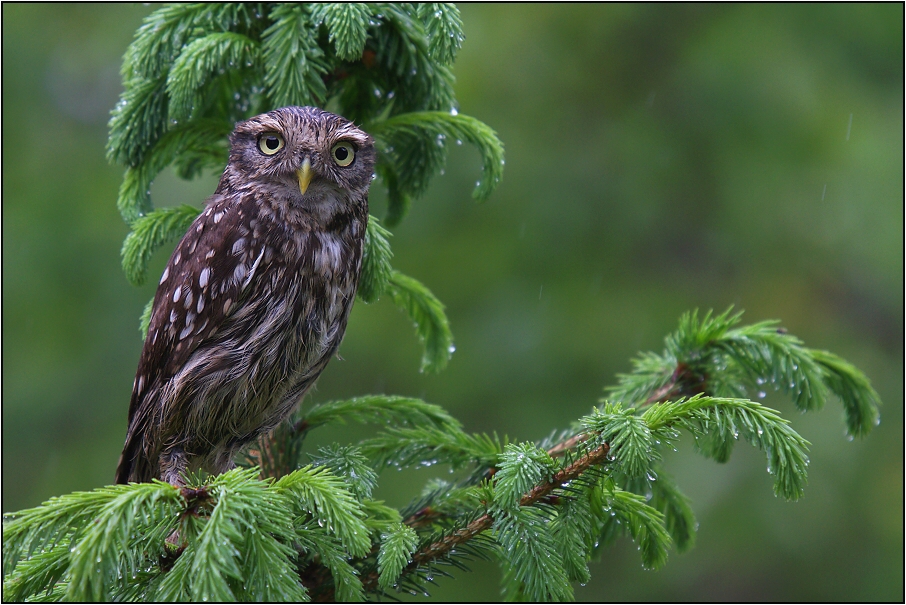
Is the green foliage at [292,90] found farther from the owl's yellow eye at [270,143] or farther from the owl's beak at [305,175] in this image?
the owl's beak at [305,175]

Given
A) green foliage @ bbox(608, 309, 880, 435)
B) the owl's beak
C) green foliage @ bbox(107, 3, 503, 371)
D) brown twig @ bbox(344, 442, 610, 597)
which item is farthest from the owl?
green foliage @ bbox(608, 309, 880, 435)

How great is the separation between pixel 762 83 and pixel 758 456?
2.66 metres

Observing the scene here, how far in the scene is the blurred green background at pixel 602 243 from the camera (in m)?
5.35

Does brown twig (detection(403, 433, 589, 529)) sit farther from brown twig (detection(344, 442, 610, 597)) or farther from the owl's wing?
the owl's wing

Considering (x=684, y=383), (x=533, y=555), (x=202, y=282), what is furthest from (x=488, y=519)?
(x=202, y=282)

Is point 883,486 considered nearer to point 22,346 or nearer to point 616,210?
point 616,210

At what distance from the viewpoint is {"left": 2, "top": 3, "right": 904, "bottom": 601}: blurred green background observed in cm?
535

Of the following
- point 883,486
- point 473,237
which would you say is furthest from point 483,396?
point 883,486

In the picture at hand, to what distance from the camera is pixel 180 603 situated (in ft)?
5.12

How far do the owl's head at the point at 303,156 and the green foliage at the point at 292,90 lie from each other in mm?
135

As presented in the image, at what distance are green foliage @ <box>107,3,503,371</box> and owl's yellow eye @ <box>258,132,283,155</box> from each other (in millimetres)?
137

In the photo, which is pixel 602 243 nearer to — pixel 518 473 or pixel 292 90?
pixel 292 90

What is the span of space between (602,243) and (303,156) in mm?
3845

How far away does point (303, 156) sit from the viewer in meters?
2.19
